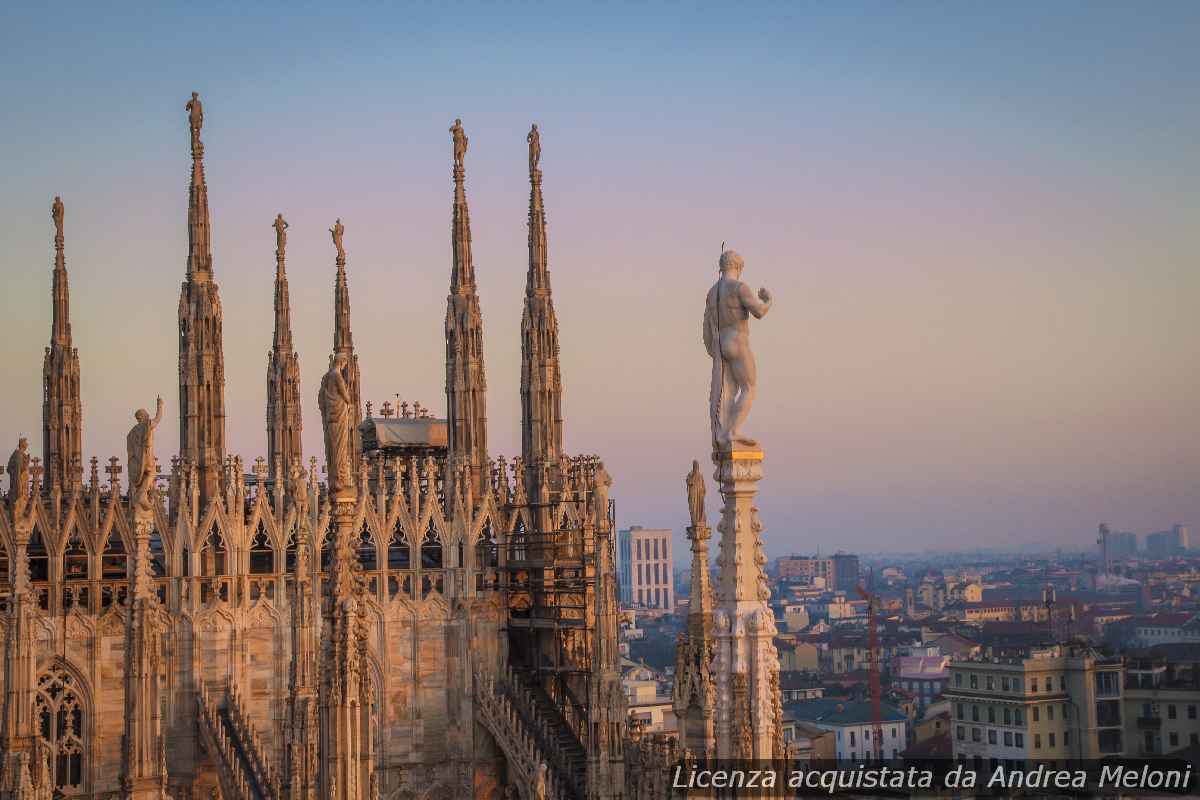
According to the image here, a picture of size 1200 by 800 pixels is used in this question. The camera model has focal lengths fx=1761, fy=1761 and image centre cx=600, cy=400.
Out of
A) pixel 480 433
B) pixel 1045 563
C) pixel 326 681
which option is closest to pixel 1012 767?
pixel 1045 563

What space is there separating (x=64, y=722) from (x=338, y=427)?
74.1 ft

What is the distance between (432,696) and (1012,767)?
1936cm

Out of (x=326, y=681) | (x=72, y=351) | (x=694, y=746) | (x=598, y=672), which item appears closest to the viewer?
(x=694, y=746)

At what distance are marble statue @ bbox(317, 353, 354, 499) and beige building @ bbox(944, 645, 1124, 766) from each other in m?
12.0

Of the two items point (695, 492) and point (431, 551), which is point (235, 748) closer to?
point (431, 551)

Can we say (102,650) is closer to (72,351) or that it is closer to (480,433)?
(72,351)

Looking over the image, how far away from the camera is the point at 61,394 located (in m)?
41.5

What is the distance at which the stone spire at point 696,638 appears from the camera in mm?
20516

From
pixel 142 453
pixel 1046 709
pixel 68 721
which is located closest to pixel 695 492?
pixel 1046 709

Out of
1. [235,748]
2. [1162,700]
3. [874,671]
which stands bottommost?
[874,671]

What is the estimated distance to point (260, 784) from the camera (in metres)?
37.2

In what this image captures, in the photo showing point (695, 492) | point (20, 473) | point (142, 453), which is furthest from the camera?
point (20, 473)

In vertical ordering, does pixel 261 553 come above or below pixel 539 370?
below

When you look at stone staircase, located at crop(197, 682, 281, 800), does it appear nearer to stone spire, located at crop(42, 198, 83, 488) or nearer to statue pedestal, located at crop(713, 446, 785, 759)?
stone spire, located at crop(42, 198, 83, 488)
